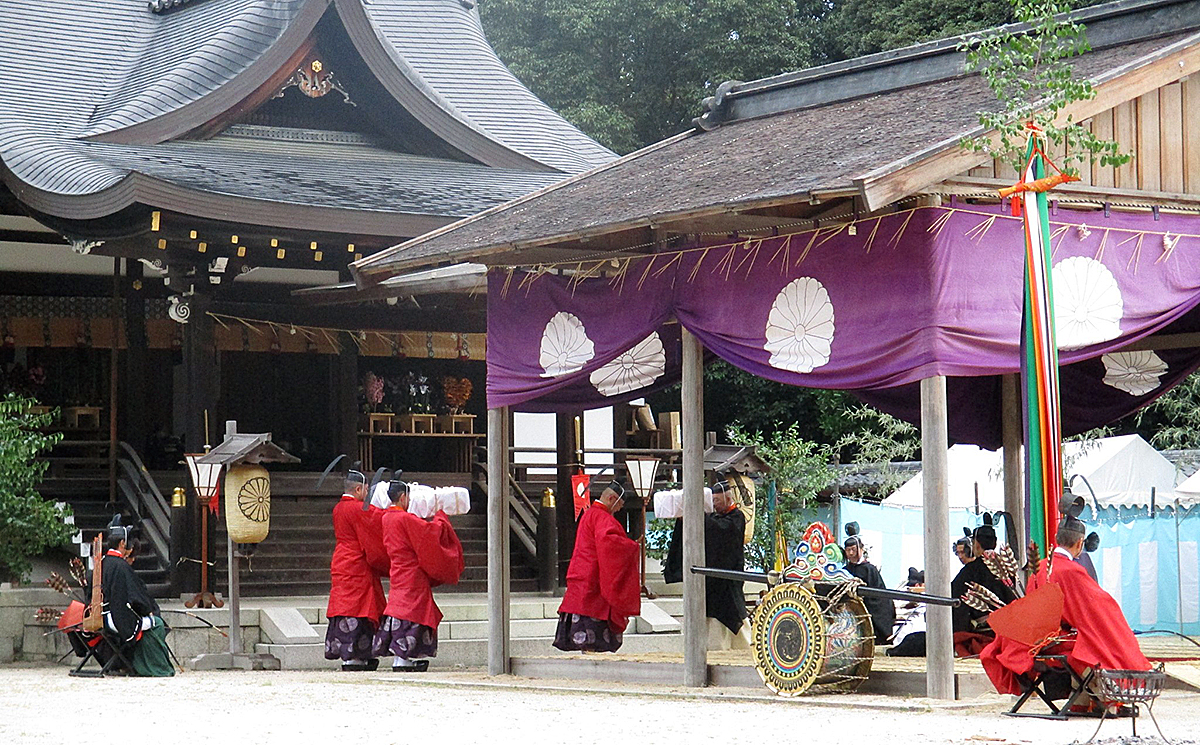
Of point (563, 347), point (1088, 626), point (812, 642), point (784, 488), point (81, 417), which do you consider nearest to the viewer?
point (1088, 626)

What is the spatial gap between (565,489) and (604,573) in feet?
15.8

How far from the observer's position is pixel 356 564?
12.7 m

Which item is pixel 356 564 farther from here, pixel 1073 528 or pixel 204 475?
pixel 1073 528

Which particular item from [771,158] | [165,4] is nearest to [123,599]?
[771,158]

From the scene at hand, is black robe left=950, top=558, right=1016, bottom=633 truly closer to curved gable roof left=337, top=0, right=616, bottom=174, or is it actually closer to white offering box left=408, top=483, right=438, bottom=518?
white offering box left=408, top=483, right=438, bottom=518

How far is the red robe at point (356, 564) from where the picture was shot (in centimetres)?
1260

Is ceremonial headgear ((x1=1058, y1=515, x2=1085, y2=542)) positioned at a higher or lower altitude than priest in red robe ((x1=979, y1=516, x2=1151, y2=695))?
higher

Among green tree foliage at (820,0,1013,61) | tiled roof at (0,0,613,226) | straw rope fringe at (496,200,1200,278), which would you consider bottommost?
straw rope fringe at (496,200,1200,278)

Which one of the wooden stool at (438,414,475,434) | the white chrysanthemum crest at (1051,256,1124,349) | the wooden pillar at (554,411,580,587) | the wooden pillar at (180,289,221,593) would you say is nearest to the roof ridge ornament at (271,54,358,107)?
the wooden pillar at (180,289,221,593)

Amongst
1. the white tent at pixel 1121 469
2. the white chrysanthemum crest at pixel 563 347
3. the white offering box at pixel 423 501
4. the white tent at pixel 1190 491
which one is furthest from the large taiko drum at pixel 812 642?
the white tent at pixel 1121 469

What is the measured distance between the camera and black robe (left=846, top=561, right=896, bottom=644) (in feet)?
38.8

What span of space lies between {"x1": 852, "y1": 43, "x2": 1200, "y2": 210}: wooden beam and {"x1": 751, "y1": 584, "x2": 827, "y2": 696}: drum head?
238 cm

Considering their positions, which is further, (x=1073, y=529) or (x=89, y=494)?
(x=89, y=494)

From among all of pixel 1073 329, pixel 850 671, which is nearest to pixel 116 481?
pixel 850 671
